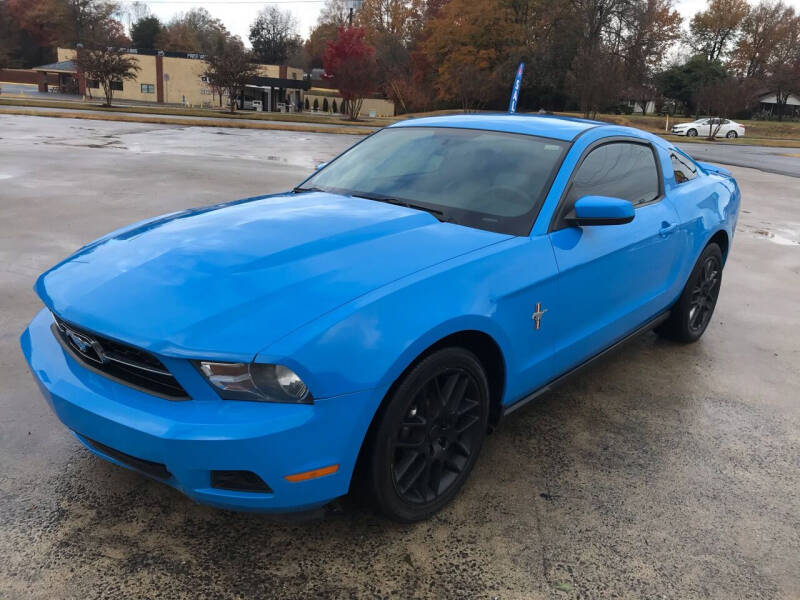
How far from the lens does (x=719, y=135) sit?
38750 mm

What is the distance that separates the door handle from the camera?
366 cm

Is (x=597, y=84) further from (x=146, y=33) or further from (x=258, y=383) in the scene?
(x=146, y=33)

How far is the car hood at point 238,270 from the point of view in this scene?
200 centimetres

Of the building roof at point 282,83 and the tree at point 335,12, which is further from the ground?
the tree at point 335,12

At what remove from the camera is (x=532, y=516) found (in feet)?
8.41

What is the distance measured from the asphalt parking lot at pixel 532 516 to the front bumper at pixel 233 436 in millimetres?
360

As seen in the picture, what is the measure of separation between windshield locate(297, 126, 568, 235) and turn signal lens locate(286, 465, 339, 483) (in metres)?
1.32

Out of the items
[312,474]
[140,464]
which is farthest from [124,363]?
[312,474]

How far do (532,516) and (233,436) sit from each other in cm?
135

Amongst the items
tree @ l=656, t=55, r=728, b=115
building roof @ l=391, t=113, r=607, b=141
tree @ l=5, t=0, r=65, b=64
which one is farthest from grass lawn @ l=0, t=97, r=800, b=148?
tree @ l=5, t=0, r=65, b=64

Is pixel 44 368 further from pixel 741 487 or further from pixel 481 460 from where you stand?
pixel 741 487

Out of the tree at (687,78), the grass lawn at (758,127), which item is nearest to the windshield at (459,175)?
the grass lawn at (758,127)

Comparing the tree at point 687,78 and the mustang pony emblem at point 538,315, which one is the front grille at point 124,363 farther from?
the tree at point 687,78

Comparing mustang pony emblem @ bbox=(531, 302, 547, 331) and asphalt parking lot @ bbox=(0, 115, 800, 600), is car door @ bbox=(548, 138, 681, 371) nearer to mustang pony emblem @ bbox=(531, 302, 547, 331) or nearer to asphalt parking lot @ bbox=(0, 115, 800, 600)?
mustang pony emblem @ bbox=(531, 302, 547, 331)
